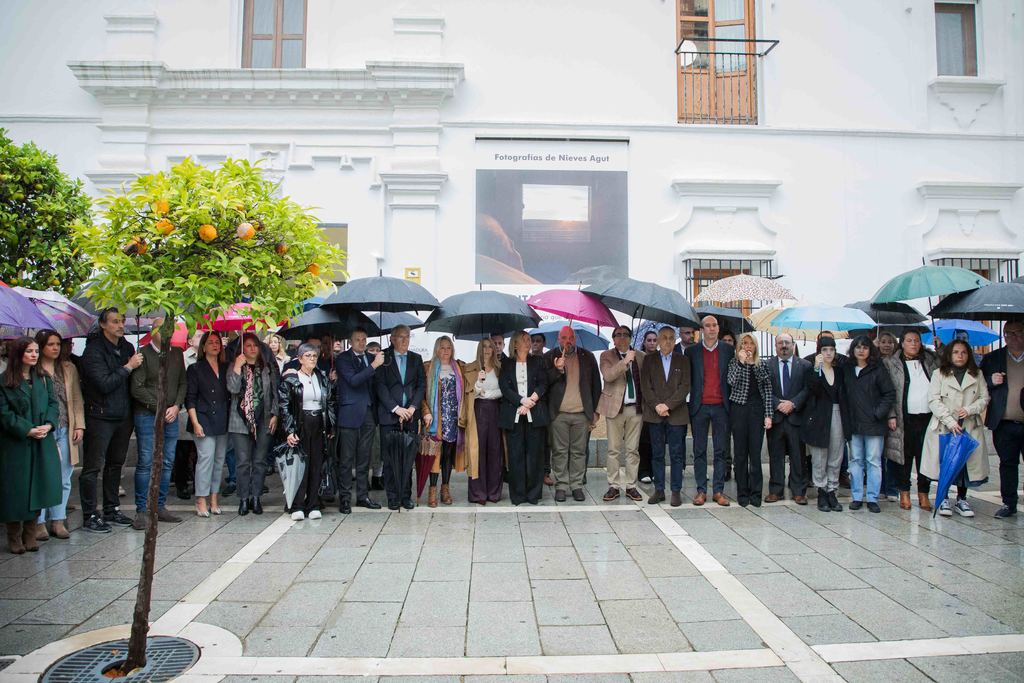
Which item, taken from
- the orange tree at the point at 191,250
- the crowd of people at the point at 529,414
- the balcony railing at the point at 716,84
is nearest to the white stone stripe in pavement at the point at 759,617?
the crowd of people at the point at 529,414

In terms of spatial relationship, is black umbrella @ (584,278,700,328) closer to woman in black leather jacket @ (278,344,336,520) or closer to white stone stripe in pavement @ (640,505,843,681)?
white stone stripe in pavement @ (640,505,843,681)

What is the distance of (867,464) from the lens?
745 centimetres

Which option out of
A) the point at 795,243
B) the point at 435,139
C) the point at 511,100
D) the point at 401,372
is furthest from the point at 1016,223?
the point at 401,372

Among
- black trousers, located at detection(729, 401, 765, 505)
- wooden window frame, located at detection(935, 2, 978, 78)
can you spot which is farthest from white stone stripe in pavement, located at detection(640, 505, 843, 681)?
wooden window frame, located at detection(935, 2, 978, 78)

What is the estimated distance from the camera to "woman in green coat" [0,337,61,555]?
18.5ft

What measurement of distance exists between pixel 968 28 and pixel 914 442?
360 inches

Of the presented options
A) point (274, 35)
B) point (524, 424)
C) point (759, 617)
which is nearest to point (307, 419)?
point (524, 424)

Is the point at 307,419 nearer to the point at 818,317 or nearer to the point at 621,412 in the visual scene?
the point at 621,412

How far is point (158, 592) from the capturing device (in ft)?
16.0

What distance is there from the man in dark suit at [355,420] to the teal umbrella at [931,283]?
5.58 meters

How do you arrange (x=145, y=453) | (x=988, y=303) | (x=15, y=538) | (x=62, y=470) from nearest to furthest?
(x=15, y=538) < (x=62, y=470) < (x=988, y=303) < (x=145, y=453)

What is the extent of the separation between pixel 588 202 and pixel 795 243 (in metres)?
3.59

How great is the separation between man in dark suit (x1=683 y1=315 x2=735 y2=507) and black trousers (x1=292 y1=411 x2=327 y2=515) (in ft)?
13.5

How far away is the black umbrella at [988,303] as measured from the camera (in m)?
6.43
